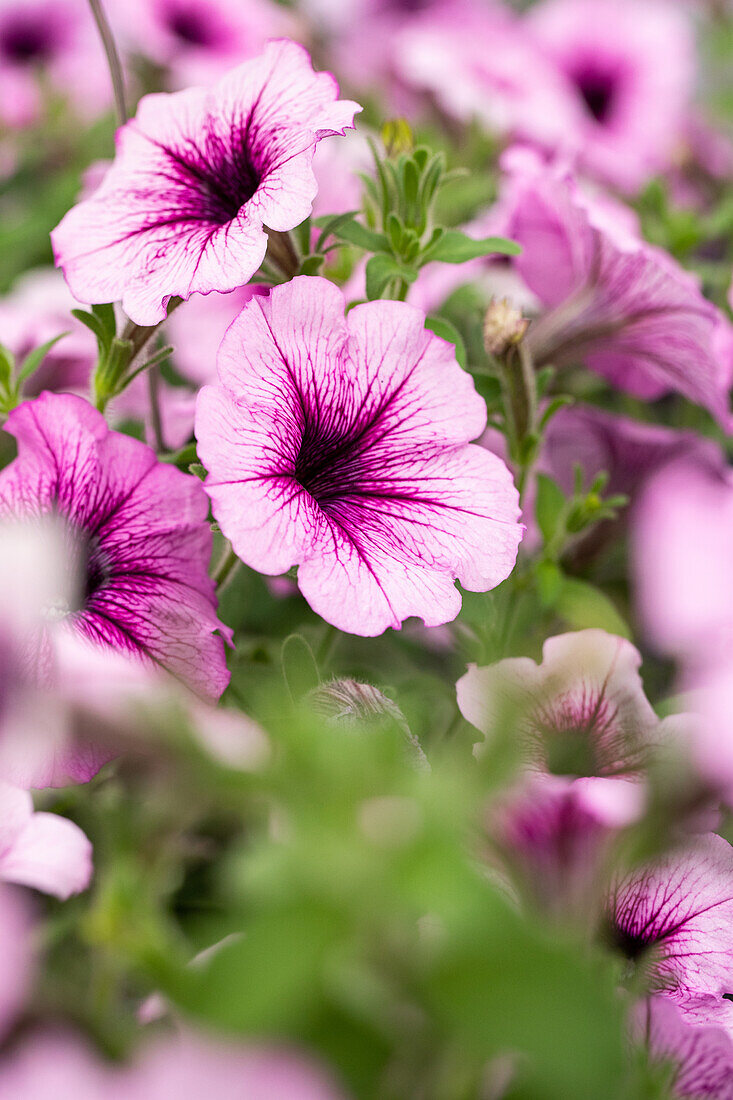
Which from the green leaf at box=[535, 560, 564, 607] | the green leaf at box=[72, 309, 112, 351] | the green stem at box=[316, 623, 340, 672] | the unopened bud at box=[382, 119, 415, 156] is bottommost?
the green stem at box=[316, 623, 340, 672]

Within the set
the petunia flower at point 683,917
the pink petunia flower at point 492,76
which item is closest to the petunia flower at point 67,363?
the petunia flower at point 683,917

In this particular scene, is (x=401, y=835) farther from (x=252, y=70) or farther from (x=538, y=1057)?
(x=252, y=70)

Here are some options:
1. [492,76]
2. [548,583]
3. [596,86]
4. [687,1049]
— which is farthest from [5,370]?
[596,86]

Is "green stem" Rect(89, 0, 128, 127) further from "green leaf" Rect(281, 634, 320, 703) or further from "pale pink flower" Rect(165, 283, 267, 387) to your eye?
"green leaf" Rect(281, 634, 320, 703)

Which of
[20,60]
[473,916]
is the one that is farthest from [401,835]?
[20,60]

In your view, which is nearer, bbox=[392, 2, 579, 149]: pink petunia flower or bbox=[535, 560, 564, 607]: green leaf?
bbox=[535, 560, 564, 607]: green leaf

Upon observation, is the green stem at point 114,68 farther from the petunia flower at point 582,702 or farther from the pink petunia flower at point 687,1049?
the pink petunia flower at point 687,1049

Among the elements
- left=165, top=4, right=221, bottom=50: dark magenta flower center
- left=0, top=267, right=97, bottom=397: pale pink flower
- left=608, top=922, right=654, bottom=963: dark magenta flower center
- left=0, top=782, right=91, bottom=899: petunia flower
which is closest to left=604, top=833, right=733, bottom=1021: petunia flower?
left=608, top=922, right=654, bottom=963: dark magenta flower center
